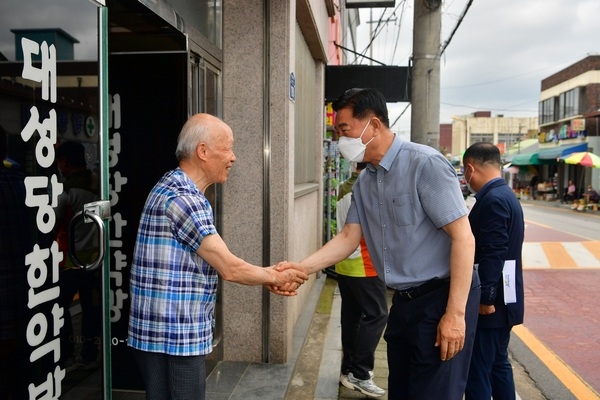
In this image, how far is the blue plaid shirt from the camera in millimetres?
2332

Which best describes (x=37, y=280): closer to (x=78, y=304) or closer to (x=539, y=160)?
(x=78, y=304)

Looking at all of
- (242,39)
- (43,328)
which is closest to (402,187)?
(43,328)

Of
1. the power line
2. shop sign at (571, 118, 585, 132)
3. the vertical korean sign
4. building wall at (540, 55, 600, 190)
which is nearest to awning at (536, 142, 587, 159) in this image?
building wall at (540, 55, 600, 190)

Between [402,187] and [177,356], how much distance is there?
4.34ft

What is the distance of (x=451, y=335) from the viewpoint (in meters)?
2.50

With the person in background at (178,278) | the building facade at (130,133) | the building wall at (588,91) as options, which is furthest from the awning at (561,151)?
the person in background at (178,278)

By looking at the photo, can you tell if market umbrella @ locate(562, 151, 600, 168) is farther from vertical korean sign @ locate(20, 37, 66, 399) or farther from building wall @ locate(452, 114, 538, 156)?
building wall @ locate(452, 114, 538, 156)

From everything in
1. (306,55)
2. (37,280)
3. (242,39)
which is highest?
(306,55)

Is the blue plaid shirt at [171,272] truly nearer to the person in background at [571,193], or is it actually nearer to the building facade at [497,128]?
the person in background at [571,193]

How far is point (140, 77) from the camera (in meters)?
3.67

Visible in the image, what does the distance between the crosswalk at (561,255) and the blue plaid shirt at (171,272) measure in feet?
32.5

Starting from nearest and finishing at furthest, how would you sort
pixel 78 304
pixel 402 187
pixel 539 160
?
pixel 78 304 → pixel 402 187 → pixel 539 160

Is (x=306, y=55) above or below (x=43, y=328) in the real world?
above

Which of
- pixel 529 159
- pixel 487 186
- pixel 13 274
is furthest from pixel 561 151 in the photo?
pixel 13 274
